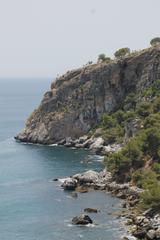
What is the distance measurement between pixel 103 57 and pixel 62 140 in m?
31.4

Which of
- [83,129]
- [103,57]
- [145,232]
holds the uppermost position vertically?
[103,57]

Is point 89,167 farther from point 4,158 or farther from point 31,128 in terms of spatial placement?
point 31,128

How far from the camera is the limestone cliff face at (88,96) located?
17200cm

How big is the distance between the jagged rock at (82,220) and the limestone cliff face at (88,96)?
7676 centimetres

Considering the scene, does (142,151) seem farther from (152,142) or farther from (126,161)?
(126,161)

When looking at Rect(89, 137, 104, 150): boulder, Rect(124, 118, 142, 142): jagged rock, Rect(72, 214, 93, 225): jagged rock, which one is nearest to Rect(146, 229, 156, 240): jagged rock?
Rect(72, 214, 93, 225): jagged rock

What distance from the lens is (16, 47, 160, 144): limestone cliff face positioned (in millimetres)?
172000

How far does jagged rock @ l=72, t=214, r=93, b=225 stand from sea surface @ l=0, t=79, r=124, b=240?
0.97 metres

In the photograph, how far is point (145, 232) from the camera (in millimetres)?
86625

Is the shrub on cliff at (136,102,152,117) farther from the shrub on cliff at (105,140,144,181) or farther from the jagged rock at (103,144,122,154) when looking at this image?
the shrub on cliff at (105,140,144,181)

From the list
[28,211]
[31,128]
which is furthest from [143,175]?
[31,128]

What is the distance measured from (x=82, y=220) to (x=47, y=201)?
17.0m

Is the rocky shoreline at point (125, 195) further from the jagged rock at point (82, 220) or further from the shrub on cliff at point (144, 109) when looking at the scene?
the shrub on cliff at point (144, 109)

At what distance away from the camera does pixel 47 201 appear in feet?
359
